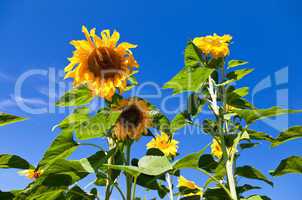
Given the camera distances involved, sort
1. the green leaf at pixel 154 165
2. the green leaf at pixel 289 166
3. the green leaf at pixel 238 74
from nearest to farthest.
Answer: the green leaf at pixel 154 165, the green leaf at pixel 289 166, the green leaf at pixel 238 74

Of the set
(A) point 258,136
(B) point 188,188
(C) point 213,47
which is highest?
(C) point 213,47

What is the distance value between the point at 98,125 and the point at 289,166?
1.17 meters

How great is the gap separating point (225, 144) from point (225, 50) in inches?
28.2

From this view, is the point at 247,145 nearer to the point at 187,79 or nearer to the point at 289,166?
the point at 289,166

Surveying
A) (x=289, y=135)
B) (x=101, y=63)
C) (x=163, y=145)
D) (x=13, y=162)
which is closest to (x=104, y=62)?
(x=101, y=63)

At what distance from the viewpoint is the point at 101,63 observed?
7.12 feet

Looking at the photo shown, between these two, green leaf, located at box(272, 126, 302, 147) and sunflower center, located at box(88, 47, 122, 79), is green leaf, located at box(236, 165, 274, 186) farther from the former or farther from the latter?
sunflower center, located at box(88, 47, 122, 79)

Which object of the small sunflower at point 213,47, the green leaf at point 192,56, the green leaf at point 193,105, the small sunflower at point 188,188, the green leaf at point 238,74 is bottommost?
the small sunflower at point 188,188

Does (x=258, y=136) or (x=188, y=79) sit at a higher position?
(x=188, y=79)

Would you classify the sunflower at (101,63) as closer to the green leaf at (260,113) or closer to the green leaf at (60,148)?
the green leaf at (60,148)

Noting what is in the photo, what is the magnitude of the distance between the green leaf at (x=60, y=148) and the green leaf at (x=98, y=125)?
71 millimetres

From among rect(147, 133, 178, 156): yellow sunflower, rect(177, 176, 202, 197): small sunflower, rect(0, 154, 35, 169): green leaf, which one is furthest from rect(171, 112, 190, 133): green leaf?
rect(147, 133, 178, 156): yellow sunflower

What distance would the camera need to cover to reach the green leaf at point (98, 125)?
1.63 m

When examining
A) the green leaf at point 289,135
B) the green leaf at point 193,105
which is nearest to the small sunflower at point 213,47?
the green leaf at point 193,105
